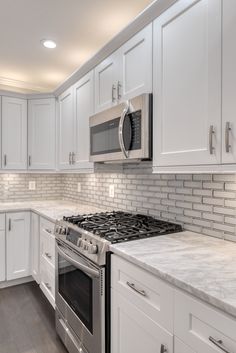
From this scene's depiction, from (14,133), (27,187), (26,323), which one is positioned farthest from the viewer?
(27,187)

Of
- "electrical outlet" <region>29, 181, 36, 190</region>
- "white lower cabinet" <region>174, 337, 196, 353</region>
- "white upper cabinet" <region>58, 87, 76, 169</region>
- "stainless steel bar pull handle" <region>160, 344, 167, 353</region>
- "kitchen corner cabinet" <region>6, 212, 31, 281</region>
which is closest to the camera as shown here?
"white lower cabinet" <region>174, 337, 196, 353</region>

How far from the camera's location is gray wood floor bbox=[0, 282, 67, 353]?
6.66 feet

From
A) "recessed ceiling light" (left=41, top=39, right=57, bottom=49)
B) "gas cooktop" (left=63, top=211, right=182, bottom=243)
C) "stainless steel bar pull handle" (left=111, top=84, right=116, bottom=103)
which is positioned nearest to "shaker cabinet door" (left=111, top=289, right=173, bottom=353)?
"gas cooktop" (left=63, top=211, right=182, bottom=243)

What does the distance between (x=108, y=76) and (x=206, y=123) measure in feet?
3.78

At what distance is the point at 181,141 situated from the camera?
4.75 feet

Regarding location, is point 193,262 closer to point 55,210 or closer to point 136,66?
point 136,66

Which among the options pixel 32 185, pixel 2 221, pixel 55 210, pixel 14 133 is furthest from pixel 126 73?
pixel 32 185

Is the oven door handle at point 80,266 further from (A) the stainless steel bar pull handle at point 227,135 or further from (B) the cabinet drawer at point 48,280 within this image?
(A) the stainless steel bar pull handle at point 227,135

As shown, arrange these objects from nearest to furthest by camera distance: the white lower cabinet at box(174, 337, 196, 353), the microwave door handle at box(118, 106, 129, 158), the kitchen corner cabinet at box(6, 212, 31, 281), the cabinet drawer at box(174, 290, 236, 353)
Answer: the cabinet drawer at box(174, 290, 236, 353)
the white lower cabinet at box(174, 337, 196, 353)
the microwave door handle at box(118, 106, 129, 158)
the kitchen corner cabinet at box(6, 212, 31, 281)

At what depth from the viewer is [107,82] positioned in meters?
2.16

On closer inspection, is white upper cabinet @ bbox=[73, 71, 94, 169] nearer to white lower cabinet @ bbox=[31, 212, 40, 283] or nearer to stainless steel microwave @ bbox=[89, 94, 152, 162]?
stainless steel microwave @ bbox=[89, 94, 152, 162]

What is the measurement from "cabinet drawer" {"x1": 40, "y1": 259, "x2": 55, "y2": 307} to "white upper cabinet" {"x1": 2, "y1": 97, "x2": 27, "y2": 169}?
136cm

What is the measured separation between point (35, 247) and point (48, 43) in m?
2.22

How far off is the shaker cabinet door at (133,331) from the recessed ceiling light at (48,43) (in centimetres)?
233
